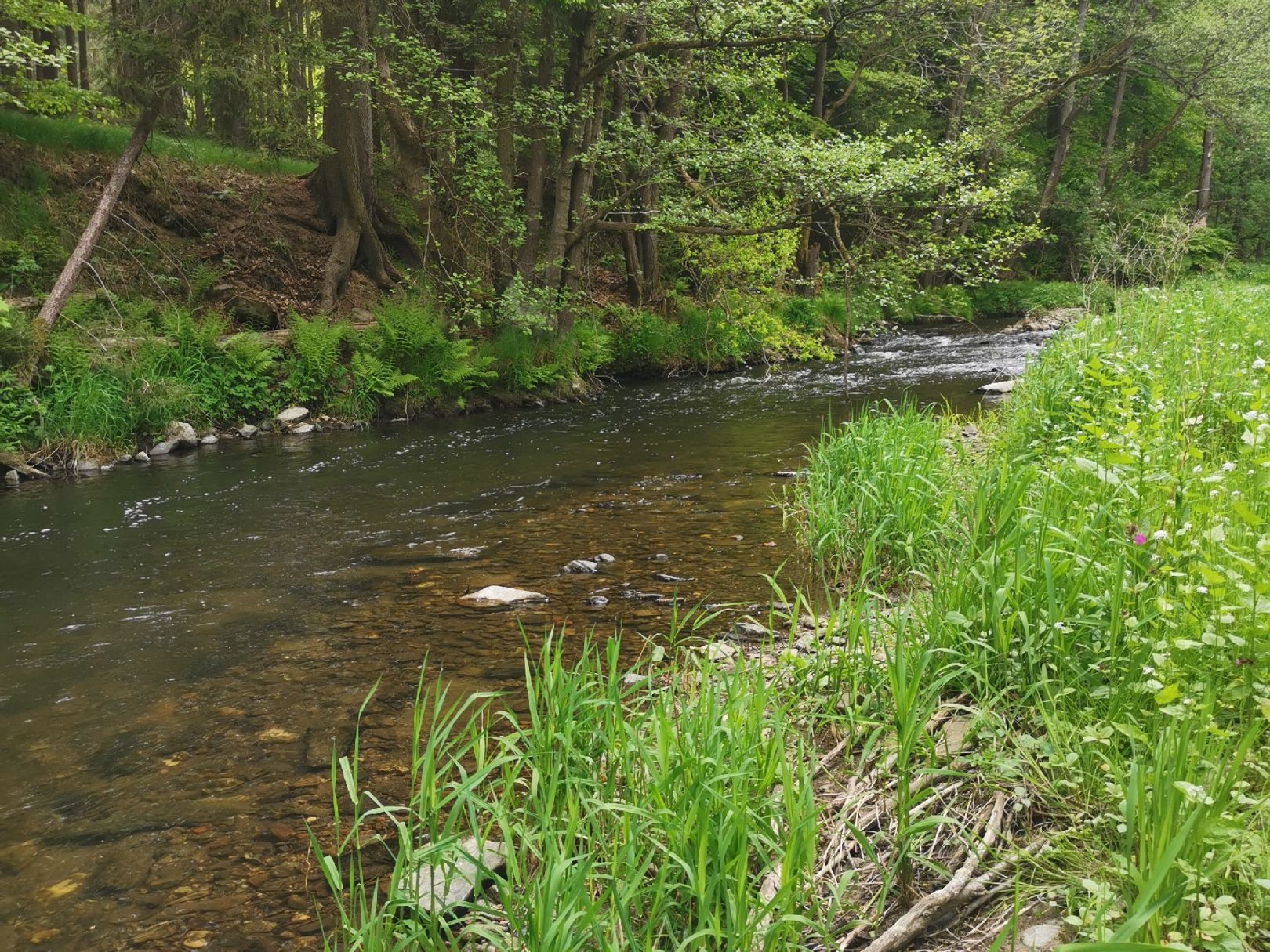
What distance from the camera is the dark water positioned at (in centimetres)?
321

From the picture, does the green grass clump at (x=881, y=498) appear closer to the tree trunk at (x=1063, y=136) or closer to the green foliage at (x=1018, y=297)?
the green foliage at (x=1018, y=297)

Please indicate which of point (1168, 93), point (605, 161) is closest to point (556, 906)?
point (605, 161)

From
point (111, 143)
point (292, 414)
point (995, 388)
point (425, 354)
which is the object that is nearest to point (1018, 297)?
point (995, 388)

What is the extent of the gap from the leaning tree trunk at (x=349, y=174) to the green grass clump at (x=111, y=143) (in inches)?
40.7

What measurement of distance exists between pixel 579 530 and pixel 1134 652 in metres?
5.30

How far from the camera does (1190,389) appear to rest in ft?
16.5

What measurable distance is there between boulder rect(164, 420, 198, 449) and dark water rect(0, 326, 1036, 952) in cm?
76

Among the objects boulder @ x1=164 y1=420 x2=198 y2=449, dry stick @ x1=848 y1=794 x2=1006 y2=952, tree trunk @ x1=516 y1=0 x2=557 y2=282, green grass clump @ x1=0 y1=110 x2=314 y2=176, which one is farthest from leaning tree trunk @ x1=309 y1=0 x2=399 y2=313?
dry stick @ x1=848 y1=794 x2=1006 y2=952

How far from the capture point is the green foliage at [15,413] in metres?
9.90

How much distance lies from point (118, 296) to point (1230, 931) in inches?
565

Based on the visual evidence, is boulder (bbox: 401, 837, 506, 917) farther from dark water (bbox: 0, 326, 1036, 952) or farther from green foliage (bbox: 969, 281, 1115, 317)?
green foliage (bbox: 969, 281, 1115, 317)

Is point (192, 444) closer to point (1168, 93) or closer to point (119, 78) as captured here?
point (119, 78)

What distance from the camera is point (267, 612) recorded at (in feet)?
19.0

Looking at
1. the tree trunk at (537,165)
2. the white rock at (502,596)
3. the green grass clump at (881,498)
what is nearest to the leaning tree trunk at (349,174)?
the tree trunk at (537,165)
